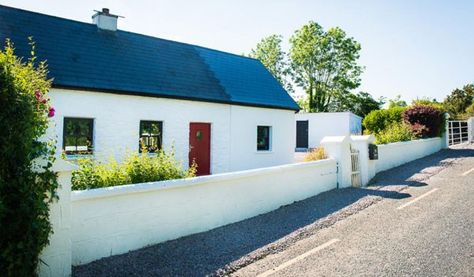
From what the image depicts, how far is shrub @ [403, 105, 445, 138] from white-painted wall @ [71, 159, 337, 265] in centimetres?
1615

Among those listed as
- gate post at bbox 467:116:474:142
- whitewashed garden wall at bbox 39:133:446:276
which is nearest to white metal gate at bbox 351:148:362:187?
whitewashed garden wall at bbox 39:133:446:276

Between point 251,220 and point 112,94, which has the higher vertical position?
point 112,94

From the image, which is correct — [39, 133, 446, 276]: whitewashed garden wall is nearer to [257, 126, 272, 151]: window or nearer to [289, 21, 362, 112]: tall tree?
[257, 126, 272, 151]: window

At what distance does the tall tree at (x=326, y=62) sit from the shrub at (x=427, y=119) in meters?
22.9

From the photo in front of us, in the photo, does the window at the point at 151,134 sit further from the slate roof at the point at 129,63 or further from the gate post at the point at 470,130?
the gate post at the point at 470,130

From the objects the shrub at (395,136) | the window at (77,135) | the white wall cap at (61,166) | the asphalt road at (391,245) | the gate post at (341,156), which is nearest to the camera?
the white wall cap at (61,166)

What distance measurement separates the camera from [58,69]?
473 inches

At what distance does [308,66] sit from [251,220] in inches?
1609

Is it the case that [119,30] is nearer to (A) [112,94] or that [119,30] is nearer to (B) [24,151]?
(A) [112,94]

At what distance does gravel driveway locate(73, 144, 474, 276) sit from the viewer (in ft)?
18.0

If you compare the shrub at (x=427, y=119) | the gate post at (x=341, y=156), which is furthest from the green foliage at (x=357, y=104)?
the gate post at (x=341, y=156)

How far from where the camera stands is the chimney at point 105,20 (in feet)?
50.1

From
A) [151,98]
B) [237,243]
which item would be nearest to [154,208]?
[237,243]

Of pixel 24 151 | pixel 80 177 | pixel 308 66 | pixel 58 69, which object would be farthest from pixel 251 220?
pixel 308 66
